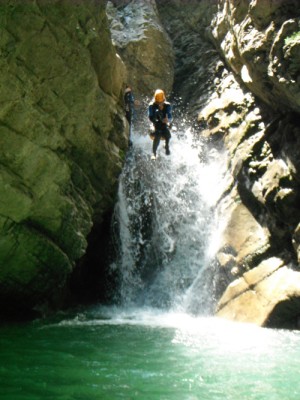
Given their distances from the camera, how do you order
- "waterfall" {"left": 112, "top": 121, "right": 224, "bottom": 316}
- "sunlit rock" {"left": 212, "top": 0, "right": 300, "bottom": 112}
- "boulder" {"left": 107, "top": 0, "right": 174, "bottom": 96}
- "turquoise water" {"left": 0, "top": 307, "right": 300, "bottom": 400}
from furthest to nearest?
"boulder" {"left": 107, "top": 0, "right": 174, "bottom": 96}
"waterfall" {"left": 112, "top": 121, "right": 224, "bottom": 316}
"sunlit rock" {"left": 212, "top": 0, "right": 300, "bottom": 112}
"turquoise water" {"left": 0, "top": 307, "right": 300, "bottom": 400}

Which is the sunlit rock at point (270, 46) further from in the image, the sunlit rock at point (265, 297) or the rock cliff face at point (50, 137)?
the sunlit rock at point (265, 297)

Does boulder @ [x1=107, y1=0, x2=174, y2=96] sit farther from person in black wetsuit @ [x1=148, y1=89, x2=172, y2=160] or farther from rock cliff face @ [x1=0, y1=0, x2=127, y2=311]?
person in black wetsuit @ [x1=148, y1=89, x2=172, y2=160]

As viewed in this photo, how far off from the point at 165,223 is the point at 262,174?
15.6 ft

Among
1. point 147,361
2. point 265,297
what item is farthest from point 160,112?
point 147,361

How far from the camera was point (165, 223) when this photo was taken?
18656 millimetres

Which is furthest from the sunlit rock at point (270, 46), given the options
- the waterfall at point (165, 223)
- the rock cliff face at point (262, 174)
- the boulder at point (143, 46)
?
the boulder at point (143, 46)

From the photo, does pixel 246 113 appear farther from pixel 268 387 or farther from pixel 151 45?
pixel 268 387

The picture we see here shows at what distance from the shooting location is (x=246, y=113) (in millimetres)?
18594

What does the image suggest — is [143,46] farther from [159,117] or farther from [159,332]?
[159,332]

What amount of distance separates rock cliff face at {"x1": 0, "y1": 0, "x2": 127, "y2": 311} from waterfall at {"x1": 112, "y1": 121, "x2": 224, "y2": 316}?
10.1ft

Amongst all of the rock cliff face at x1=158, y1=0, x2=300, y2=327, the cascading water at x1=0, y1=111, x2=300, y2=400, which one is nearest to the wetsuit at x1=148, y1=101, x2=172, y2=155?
the rock cliff face at x1=158, y1=0, x2=300, y2=327

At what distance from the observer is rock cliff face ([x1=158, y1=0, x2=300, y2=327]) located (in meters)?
13.1

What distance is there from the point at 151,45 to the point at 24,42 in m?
15.5

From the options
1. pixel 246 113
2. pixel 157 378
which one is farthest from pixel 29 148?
pixel 246 113
